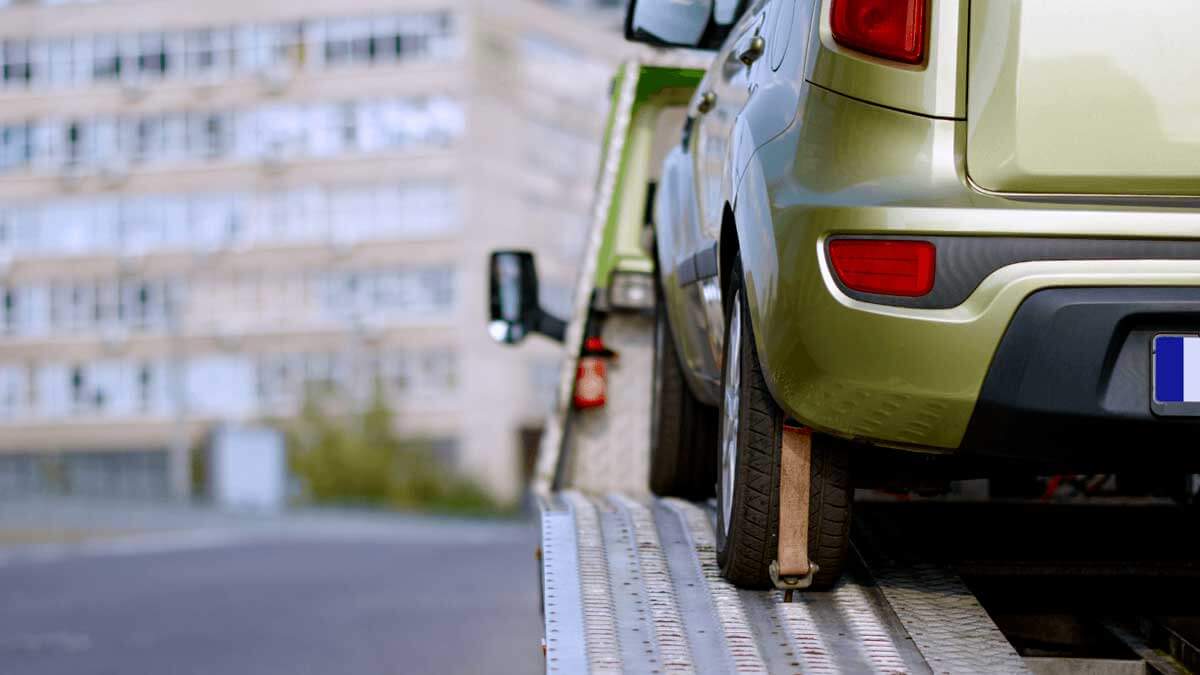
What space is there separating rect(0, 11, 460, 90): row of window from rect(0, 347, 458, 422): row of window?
10.2 m

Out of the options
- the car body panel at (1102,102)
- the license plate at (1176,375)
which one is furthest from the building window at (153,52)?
the license plate at (1176,375)

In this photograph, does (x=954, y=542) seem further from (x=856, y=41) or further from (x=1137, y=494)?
(x=856, y=41)

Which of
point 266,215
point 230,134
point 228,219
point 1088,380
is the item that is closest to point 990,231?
point 1088,380

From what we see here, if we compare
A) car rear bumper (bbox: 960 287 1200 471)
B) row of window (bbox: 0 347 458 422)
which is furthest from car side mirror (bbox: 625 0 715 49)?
row of window (bbox: 0 347 458 422)

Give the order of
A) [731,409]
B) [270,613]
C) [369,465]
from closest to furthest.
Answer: [731,409] < [270,613] < [369,465]

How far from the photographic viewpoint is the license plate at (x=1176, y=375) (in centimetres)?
334

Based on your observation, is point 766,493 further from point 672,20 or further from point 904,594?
point 672,20

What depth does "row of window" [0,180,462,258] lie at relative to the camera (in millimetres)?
65625

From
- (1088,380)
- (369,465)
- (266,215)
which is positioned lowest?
(369,465)

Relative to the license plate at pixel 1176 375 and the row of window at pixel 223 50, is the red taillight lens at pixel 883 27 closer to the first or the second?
the license plate at pixel 1176 375

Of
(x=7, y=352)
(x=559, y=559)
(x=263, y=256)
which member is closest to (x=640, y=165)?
(x=559, y=559)

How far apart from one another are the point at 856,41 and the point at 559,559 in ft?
5.04

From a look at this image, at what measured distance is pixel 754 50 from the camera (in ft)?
14.2

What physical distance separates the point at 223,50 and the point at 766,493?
66459mm
